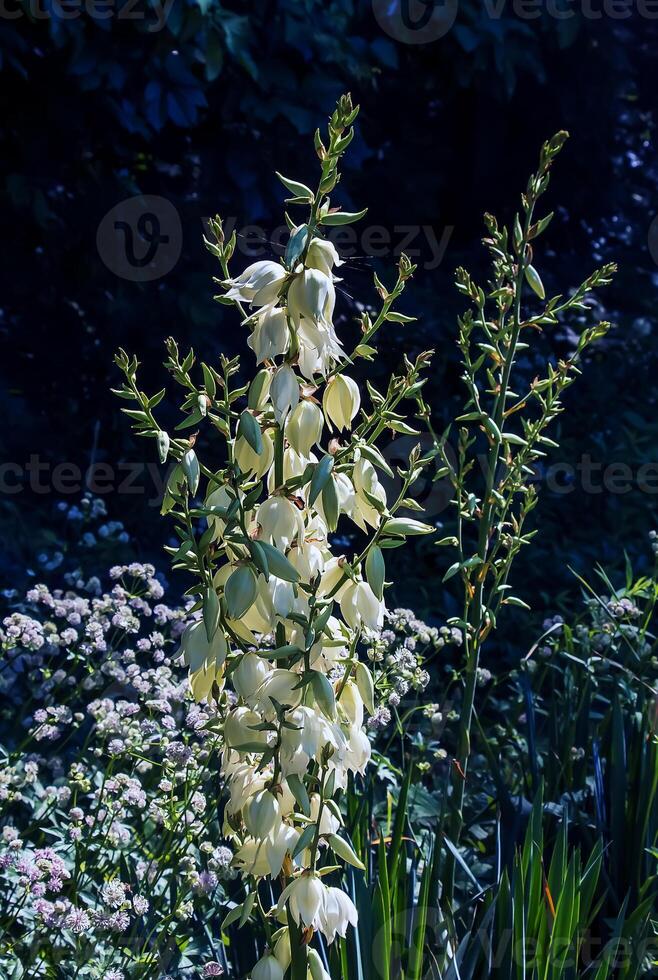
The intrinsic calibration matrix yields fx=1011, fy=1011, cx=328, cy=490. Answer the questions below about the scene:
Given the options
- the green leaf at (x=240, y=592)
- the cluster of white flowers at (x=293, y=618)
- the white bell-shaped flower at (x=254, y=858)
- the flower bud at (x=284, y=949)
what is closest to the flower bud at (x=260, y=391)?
the cluster of white flowers at (x=293, y=618)

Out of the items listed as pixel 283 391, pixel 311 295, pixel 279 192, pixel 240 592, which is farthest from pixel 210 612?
pixel 279 192

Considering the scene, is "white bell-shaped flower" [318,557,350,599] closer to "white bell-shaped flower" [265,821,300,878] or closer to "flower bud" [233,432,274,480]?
"flower bud" [233,432,274,480]

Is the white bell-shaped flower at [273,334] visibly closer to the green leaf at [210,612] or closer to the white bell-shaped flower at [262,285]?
the white bell-shaped flower at [262,285]

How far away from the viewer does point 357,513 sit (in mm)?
1326

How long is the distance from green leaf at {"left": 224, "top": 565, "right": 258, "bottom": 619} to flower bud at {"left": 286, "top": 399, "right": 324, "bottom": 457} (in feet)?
0.57

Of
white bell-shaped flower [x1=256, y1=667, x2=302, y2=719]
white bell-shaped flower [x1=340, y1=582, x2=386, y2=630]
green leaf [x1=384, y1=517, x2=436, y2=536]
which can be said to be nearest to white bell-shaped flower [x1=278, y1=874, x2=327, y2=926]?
white bell-shaped flower [x1=256, y1=667, x2=302, y2=719]

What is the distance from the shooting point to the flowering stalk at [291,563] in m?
1.21

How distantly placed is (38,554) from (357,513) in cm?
228

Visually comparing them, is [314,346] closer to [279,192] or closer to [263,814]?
[263,814]

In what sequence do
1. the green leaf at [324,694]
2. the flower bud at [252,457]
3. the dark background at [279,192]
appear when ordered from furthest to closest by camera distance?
1. the dark background at [279,192]
2. the flower bud at [252,457]
3. the green leaf at [324,694]

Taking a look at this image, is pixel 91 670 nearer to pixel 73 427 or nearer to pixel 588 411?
pixel 73 427

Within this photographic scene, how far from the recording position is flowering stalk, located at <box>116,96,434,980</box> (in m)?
1.21

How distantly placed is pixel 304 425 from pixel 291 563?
172 millimetres

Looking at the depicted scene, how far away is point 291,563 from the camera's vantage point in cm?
126
